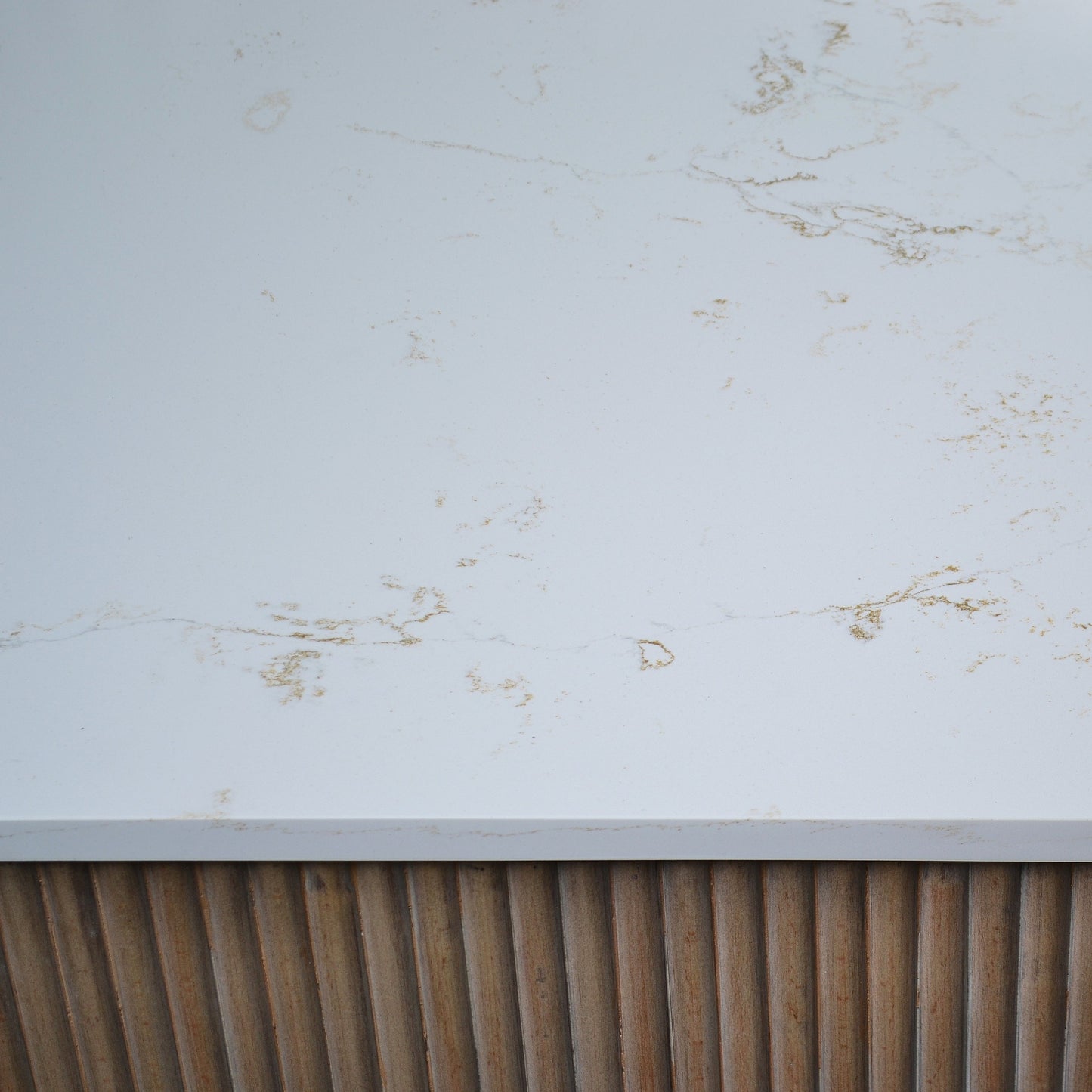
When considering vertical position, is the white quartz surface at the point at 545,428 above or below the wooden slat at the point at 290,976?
above

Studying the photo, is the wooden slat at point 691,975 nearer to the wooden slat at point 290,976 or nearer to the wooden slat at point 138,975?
the wooden slat at point 290,976

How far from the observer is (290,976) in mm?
501

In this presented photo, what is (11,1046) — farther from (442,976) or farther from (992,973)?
(992,973)

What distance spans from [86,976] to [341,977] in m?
0.17

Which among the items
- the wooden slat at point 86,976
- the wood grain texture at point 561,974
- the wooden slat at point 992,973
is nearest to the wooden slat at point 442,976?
the wood grain texture at point 561,974

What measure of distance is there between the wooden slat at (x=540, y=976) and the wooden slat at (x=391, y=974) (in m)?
0.07

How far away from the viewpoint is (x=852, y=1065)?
0.49 m

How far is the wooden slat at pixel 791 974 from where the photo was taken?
0.47 m

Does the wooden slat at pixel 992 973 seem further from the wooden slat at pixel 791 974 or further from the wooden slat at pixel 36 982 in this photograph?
the wooden slat at pixel 36 982

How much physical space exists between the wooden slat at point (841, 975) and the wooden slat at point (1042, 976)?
0.31 ft

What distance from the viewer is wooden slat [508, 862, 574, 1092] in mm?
481

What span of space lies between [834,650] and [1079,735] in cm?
15

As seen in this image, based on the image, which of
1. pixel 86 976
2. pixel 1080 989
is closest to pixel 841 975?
pixel 1080 989

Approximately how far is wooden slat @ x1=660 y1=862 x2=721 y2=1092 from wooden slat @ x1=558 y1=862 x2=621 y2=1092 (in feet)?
0.12
